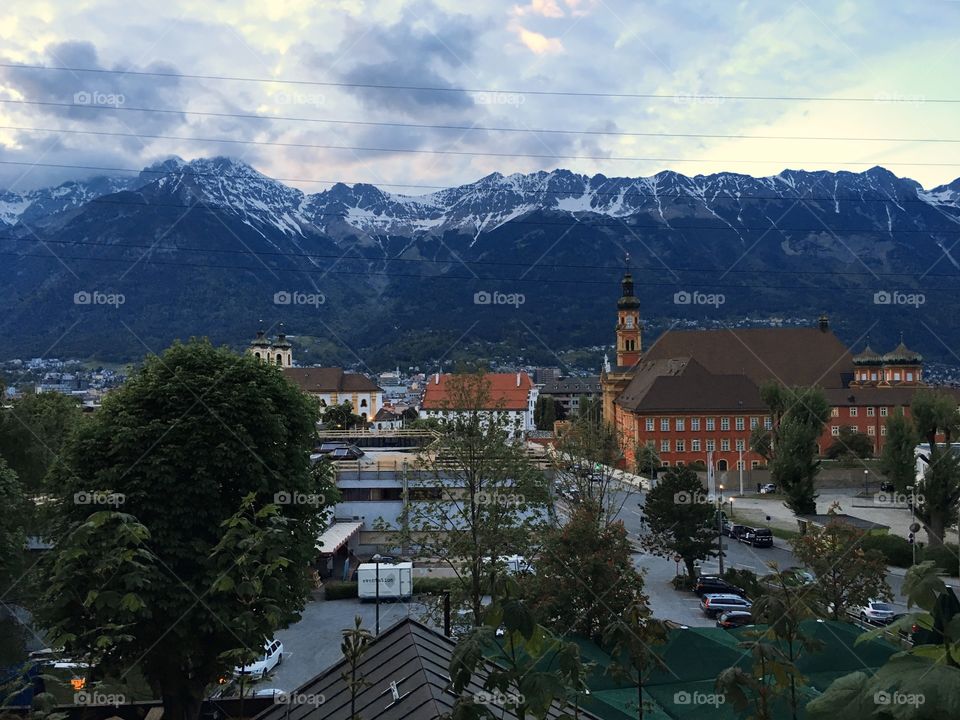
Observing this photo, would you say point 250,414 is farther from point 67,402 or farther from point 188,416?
point 67,402

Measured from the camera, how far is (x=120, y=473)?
1377 cm

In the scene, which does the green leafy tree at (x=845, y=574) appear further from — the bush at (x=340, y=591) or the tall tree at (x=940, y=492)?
the bush at (x=340, y=591)

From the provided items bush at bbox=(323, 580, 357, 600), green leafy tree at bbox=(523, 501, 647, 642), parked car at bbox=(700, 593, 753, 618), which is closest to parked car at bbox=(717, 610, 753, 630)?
parked car at bbox=(700, 593, 753, 618)

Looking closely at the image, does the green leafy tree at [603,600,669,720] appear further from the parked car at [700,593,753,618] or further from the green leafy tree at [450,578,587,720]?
the parked car at [700,593,753,618]

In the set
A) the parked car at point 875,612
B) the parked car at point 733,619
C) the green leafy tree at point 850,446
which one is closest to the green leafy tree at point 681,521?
the parked car at point 733,619

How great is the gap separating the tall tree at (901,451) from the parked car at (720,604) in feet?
55.7

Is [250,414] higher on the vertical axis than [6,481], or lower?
higher

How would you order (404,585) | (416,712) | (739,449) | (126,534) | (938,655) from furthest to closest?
(739,449), (404,585), (416,712), (126,534), (938,655)

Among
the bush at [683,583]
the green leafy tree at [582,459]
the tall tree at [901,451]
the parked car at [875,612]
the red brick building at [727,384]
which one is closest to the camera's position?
the parked car at [875,612]

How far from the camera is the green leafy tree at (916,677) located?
218 cm

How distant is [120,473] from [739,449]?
59.3 meters

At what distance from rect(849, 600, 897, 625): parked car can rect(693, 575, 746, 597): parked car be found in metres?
4.21

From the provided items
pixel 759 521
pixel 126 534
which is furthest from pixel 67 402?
pixel 126 534

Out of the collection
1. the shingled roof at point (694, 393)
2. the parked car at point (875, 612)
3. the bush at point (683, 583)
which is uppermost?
the shingled roof at point (694, 393)
